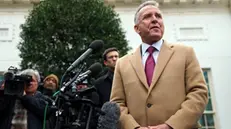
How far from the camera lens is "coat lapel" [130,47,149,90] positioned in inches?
64.1

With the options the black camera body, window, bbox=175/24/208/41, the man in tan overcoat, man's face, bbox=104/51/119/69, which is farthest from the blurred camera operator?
window, bbox=175/24/208/41

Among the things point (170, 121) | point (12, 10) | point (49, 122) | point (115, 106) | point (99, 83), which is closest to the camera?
point (170, 121)

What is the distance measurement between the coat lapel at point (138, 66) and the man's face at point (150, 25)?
0.39ft

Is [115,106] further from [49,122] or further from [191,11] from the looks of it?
[191,11]

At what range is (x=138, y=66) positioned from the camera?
1696mm

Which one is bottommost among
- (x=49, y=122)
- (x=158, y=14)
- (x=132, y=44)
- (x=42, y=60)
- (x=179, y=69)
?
(x=49, y=122)

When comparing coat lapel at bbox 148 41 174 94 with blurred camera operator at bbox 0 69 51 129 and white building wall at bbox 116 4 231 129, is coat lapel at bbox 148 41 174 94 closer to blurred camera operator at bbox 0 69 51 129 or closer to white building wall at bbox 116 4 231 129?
blurred camera operator at bbox 0 69 51 129

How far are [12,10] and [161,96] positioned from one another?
9084 millimetres

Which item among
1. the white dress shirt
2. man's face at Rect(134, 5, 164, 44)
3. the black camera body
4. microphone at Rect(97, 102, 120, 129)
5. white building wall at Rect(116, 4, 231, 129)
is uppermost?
white building wall at Rect(116, 4, 231, 129)

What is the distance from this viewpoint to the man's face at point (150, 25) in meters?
1.74

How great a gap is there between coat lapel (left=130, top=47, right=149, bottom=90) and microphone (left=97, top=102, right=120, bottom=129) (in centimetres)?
22

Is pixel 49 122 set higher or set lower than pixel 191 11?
lower

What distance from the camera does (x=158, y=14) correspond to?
1.80 meters

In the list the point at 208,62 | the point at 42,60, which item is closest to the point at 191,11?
the point at 208,62
